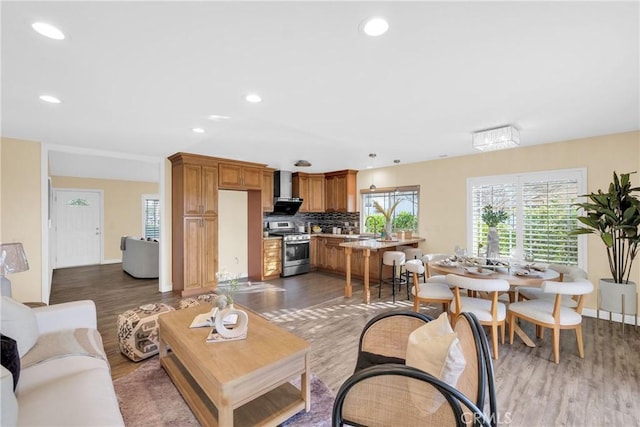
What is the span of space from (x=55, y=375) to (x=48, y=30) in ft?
6.31

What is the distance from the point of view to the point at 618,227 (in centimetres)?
299

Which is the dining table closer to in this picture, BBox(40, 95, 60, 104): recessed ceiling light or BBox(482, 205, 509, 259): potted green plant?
BBox(482, 205, 509, 259): potted green plant

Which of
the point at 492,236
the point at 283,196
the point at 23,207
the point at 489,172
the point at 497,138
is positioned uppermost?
the point at 497,138

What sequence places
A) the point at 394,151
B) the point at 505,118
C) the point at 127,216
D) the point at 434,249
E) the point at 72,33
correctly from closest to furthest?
1. the point at 72,33
2. the point at 505,118
3. the point at 394,151
4. the point at 434,249
5. the point at 127,216

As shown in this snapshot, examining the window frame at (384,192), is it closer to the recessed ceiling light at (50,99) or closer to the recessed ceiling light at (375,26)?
the recessed ceiling light at (375,26)

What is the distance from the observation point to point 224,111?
8.84ft

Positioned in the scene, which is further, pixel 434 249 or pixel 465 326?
pixel 434 249

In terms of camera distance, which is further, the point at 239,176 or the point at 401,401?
the point at 239,176

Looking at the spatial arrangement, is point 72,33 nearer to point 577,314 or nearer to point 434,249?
point 577,314

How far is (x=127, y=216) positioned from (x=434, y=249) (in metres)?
8.36

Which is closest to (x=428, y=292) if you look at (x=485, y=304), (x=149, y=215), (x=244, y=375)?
(x=485, y=304)

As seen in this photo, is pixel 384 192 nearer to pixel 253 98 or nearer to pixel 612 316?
pixel 612 316

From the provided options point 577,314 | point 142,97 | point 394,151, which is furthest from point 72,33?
point 577,314

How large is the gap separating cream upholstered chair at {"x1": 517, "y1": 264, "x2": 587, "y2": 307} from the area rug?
8.51 feet
